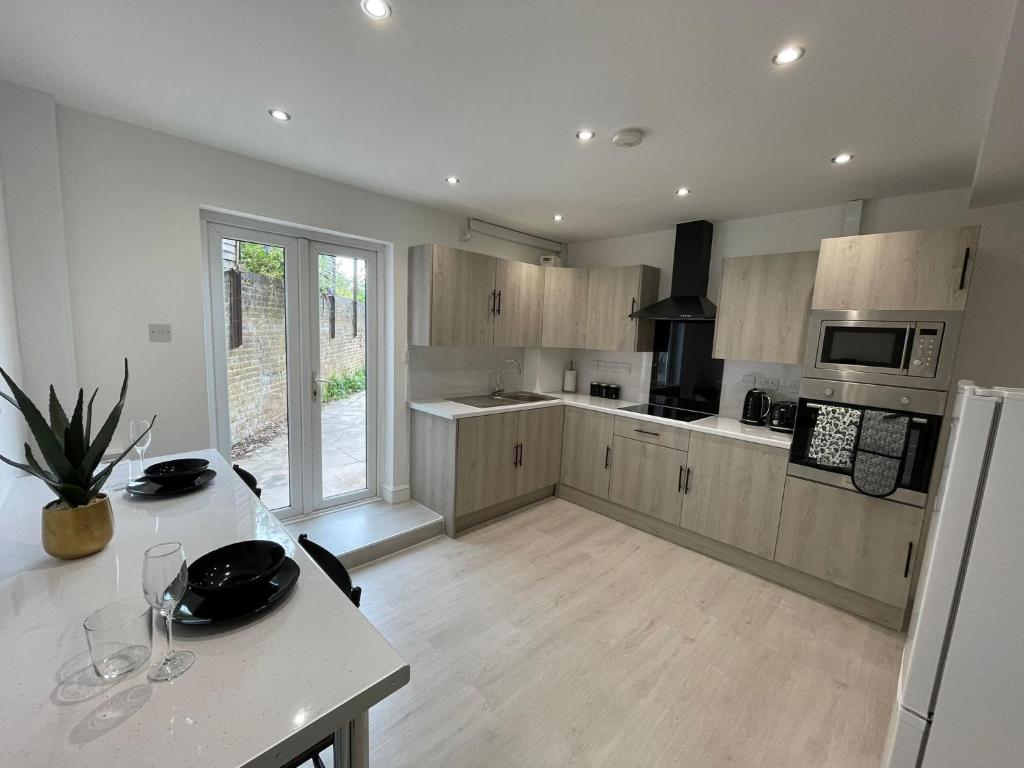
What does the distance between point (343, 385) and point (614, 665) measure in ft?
8.37

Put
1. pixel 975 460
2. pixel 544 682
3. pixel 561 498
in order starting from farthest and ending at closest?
pixel 561 498
pixel 544 682
pixel 975 460

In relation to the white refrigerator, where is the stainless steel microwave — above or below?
above

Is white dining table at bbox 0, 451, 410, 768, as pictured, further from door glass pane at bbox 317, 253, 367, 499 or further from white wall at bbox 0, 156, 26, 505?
door glass pane at bbox 317, 253, 367, 499

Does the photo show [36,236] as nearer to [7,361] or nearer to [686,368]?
[7,361]

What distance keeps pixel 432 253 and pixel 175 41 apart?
1730 millimetres

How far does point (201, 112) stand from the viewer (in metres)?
1.89

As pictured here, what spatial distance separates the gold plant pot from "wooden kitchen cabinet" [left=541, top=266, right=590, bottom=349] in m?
3.25

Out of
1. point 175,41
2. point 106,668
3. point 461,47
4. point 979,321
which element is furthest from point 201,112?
point 979,321

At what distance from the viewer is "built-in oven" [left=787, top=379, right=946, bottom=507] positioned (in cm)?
206

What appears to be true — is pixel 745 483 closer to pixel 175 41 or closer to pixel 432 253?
pixel 432 253

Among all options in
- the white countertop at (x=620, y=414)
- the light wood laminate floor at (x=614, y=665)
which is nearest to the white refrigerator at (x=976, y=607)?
the light wood laminate floor at (x=614, y=665)

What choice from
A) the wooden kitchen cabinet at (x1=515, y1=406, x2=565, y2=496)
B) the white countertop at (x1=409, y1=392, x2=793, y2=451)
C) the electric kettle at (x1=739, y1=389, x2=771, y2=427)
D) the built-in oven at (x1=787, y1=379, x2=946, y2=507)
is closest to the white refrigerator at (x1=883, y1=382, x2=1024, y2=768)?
the built-in oven at (x1=787, y1=379, x2=946, y2=507)

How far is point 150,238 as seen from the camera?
7.03ft

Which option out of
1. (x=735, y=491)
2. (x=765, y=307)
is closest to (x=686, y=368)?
(x=765, y=307)
